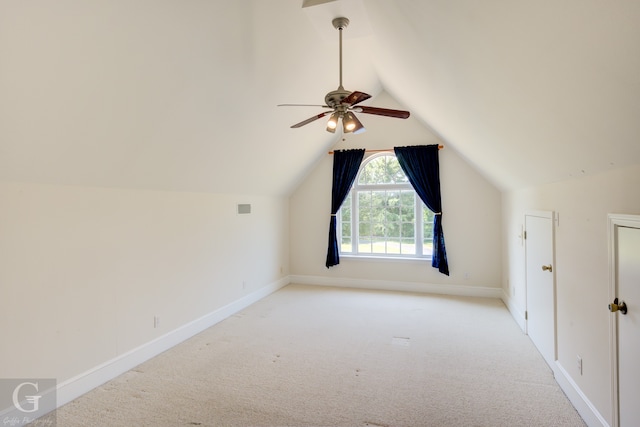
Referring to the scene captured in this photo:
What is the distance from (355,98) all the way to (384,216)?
355 centimetres

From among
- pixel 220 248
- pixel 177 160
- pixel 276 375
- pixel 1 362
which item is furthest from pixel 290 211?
pixel 1 362

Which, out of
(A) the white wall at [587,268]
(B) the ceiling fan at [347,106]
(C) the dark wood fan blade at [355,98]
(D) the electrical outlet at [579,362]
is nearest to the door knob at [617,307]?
(A) the white wall at [587,268]

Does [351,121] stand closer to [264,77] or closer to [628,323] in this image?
[264,77]

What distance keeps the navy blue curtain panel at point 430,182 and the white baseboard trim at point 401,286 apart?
34cm

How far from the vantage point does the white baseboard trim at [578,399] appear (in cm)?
201

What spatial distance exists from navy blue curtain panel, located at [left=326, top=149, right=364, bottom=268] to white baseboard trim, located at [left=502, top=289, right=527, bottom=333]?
268 cm

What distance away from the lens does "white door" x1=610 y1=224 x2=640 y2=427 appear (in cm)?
161

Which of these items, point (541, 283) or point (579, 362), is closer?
point (579, 362)

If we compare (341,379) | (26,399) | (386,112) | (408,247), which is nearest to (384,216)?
(408,247)

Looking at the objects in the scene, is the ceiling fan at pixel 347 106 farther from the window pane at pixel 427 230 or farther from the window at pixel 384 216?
the window pane at pixel 427 230

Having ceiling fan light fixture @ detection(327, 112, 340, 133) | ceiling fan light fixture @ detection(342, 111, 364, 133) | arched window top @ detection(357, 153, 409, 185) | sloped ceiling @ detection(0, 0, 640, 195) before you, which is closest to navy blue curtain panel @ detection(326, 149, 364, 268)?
arched window top @ detection(357, 153, 409, 185)

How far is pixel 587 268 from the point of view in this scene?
2158 millimetres

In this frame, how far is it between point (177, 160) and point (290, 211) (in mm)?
3229

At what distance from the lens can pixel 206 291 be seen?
394 cm
